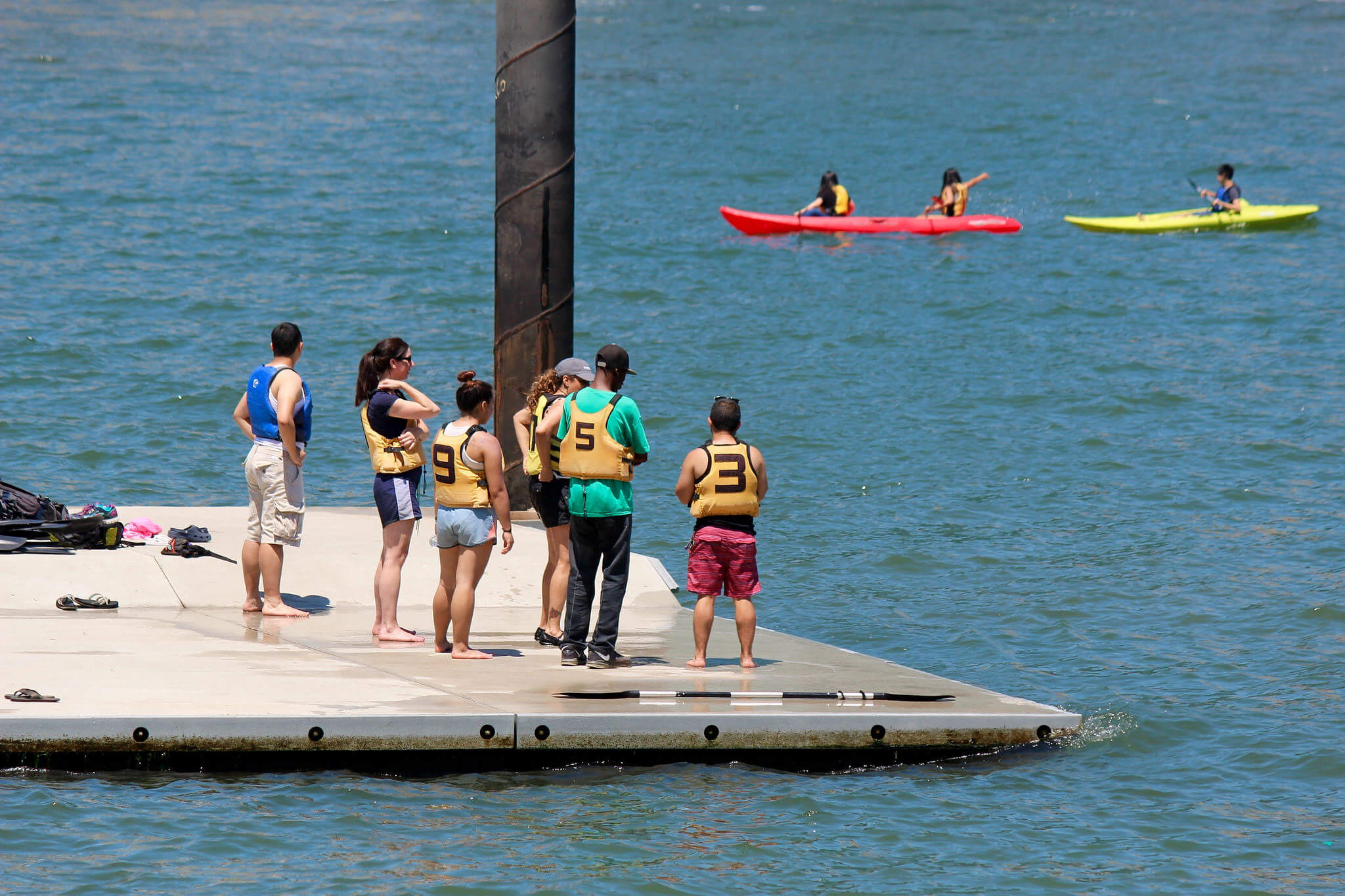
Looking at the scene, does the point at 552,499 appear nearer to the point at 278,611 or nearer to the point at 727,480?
the point at 727,480

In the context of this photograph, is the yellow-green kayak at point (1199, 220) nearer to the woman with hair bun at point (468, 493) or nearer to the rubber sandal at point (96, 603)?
the woman with hair bun at point (468, 493)

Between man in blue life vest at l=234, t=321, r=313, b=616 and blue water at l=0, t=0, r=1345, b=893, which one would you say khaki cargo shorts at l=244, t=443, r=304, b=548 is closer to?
man in blue life vest at l=234, t=321, r=313, b=616

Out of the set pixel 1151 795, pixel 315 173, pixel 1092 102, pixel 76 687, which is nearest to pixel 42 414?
pixel 76 687

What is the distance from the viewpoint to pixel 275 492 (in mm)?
10062

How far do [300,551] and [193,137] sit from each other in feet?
96.3

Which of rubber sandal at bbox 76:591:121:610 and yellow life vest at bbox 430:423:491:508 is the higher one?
yellow life vest at bbox 430:423:491:508

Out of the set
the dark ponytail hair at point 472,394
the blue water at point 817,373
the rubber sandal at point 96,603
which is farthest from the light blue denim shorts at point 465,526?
the rubber sandal at point 96,603

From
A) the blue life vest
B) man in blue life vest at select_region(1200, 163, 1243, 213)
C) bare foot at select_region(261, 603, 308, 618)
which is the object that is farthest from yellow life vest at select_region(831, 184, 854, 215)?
bare foot at select_region(261, 603, 308, 618)

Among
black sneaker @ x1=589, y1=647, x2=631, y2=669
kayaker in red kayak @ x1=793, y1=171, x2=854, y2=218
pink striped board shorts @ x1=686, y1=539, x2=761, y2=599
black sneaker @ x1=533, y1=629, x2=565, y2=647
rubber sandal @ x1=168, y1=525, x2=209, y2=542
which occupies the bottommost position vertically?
black sneaker @ x1=589, y1=647, x2=631, y2=669

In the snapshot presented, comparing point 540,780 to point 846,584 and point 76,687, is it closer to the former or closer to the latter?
point 76,687

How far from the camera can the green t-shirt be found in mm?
9133

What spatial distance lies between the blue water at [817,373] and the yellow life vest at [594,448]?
182 centimetres

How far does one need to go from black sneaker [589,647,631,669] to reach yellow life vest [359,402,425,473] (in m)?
1.56

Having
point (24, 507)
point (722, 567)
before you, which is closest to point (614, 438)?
point (722, 567)
